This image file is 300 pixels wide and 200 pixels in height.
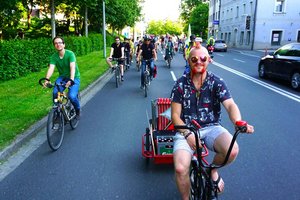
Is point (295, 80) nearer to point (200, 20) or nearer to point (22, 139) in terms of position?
point (22, 139)

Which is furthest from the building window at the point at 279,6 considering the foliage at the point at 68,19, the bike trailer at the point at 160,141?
the bike trailer at the point at 160,141

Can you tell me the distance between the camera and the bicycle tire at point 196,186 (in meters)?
3.00

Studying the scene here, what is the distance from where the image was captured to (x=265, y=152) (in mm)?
5301

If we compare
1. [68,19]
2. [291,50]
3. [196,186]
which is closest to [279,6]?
[68,19]

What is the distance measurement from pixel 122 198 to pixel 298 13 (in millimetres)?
46477

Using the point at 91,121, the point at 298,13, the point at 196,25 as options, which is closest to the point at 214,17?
the point at 196,25

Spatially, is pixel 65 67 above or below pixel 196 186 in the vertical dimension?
above

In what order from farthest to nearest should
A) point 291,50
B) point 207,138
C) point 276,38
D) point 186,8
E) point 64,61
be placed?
1. point 186,8
2. point 276,38
3. point 291,50
4. point 64,61
5. point 207,138

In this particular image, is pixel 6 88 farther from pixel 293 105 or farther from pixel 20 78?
pixel 293 105

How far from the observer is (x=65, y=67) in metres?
6.28

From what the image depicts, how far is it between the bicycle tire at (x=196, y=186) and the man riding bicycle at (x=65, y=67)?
3367 millimetres

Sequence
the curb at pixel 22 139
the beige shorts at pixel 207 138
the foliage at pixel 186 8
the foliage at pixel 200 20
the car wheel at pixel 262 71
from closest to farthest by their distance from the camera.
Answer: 1. the beige shorts at pixel 207 138
2. the curb at pixel 22 139
3. the car wheel at pixel 262 71
4. the foliage at pixel 200 20
5. the foliage at pixel 186 8

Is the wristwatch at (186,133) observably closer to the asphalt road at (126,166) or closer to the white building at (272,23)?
the asphalt road at (126,166)

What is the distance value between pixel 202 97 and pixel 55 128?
10.7ft
